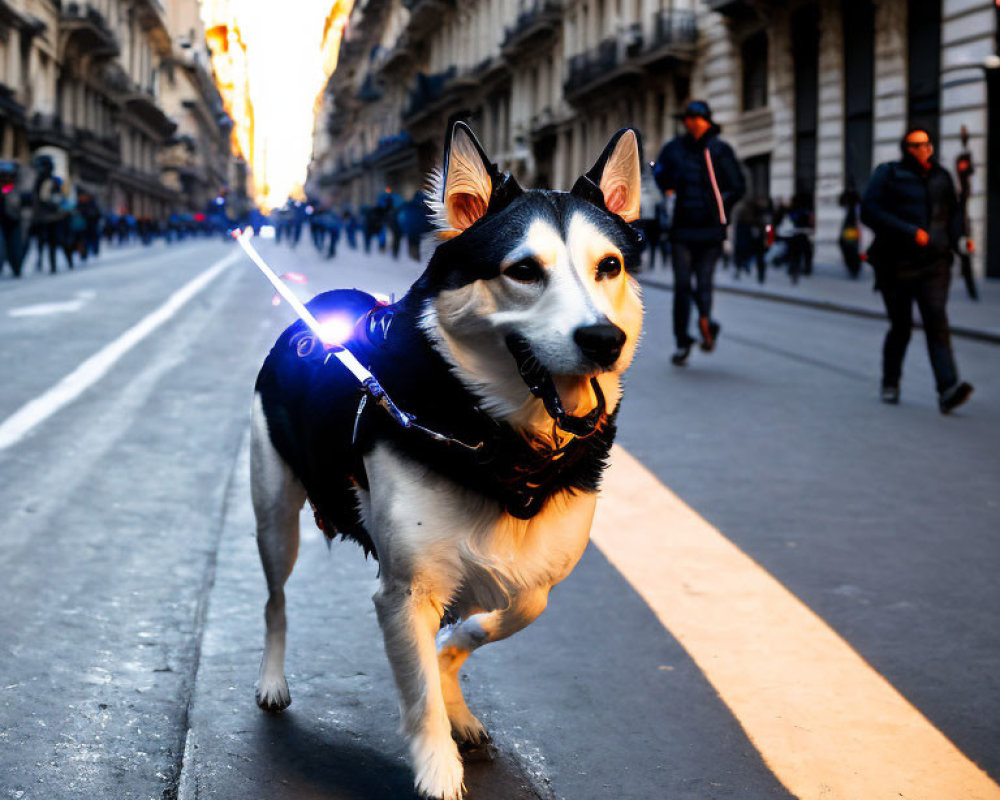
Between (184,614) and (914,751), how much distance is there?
7.04 ft

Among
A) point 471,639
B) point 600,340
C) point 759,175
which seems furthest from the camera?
point 759,175

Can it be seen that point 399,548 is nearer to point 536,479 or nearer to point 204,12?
point 536,479

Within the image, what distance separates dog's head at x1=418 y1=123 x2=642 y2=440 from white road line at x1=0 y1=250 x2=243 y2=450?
16.3 feet

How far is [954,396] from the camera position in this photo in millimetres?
8477

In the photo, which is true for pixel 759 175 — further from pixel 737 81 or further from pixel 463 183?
pixel 463 183

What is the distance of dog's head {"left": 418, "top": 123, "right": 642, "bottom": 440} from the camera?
231 cm

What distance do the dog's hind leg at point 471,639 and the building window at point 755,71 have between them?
30.1m

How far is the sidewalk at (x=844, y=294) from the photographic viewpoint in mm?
14758

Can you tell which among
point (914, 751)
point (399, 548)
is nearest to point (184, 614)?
point (399, 548)

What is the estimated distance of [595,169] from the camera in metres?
2.57

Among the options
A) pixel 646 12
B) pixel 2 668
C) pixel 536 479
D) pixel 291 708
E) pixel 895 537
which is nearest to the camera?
pixel 536 479

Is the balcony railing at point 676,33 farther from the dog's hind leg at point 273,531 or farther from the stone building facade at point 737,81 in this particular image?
the dog's hind leg at point 273,531

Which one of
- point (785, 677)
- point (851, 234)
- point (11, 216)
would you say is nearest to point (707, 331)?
point (785, 677)

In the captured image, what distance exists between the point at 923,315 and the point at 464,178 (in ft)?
23.3
